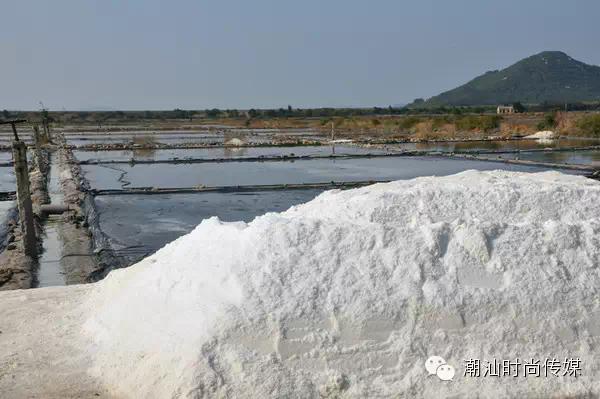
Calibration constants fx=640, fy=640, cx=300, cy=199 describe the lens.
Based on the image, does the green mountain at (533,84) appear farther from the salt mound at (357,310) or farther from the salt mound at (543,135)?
the salt mound at (357,310)

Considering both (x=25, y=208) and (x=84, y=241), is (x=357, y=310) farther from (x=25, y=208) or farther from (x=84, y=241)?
(x=84, y=241)

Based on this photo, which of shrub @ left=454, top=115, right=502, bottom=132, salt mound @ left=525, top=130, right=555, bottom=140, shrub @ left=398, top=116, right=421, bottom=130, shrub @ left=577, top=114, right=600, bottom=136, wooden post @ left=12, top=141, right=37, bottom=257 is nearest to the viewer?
wooden post @ left=12, top=141, right=37, bottom=257

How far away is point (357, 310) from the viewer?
3.38m

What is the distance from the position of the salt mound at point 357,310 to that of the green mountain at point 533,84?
397 ft

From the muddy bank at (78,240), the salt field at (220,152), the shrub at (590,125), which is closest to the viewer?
the muddy bank at (78,240)

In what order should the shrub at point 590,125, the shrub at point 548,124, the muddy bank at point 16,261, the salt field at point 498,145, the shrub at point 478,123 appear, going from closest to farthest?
1. the muddy bank at point 16,261
2. the salt field at point 498,145
3. the shrub at point 590,125
4. the shrub at point 548,124
5. the shrub at point 478,123

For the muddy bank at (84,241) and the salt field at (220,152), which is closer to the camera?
the muddy bank at (84,241)

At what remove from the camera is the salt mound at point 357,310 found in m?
3.21

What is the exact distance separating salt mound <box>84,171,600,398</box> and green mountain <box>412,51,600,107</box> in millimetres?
120941

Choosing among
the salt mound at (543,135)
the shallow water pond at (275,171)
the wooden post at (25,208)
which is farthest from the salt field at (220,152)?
the wooden post at (25,208)

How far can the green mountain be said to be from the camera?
123606 mm

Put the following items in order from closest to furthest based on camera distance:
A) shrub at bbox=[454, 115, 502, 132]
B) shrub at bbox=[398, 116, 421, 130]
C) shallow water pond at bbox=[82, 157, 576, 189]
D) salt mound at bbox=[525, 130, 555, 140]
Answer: shallow water pond at bbox=[82, 157, 576, 189] < salt mound at bbox=[525, 130, 555, 140] < shrub at bbox=[454, 115, 502, 132] < shrub at bbox=[398, 116, 421, 130]

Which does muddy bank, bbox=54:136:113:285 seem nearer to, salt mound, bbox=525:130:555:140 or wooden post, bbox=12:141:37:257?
wooden post, bbox=12:141:37:257

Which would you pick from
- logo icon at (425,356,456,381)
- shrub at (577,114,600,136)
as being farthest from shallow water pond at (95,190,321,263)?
shrub at (577,114,600,136)
